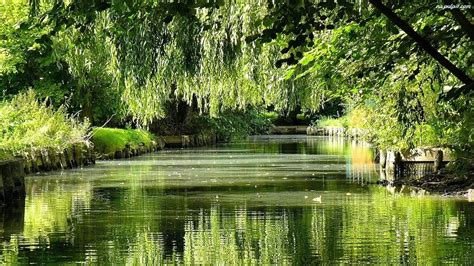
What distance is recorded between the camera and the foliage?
2108cm

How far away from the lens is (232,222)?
508 inches

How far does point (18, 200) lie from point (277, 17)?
Result: 1211 centimetres

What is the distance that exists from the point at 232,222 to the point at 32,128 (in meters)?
13.6

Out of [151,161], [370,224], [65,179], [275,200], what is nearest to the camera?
[370,224]

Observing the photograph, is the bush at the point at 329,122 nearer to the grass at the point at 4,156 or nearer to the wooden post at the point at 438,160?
the wooden post at the point at 438,160

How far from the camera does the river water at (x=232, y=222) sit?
9.88m

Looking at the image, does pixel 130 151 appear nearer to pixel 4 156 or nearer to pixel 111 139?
pixel 111 139

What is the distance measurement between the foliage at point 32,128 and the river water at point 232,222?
45.7 inches

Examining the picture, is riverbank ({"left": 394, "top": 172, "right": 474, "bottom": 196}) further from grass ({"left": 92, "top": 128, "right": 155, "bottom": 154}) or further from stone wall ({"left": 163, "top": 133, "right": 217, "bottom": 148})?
stone wall ({"left": 163, "top": 133, "right": 217, "bottom": 148})

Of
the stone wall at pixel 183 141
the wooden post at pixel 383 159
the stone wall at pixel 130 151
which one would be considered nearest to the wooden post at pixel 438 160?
the wooden post at pixel 383 159

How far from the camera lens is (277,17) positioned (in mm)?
5230

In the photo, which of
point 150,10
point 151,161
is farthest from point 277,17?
point 151,161

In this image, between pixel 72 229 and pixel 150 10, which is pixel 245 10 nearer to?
pixel 72 229

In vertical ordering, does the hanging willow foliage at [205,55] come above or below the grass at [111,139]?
above
